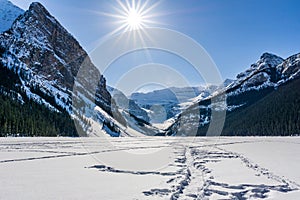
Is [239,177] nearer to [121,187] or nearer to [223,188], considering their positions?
[223,188]

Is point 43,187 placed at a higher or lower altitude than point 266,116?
lower

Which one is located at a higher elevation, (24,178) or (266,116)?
(266,116)

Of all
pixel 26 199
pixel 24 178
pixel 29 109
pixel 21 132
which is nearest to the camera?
pixel 26 199

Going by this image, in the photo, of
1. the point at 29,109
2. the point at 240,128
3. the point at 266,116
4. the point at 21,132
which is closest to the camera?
the point at 21,132

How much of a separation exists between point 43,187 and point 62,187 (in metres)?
0.56

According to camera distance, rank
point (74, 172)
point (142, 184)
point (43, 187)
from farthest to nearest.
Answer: point (74, 172), point (142, 184), point (43, 187)

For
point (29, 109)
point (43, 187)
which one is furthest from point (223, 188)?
point (29, 109)

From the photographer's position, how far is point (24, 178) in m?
10.4

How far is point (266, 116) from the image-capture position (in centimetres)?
14075

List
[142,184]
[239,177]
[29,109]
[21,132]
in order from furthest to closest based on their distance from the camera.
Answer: [29,109] < [21,132] < [239,177] < [142,184]

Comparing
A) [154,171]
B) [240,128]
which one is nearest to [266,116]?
[240,128]

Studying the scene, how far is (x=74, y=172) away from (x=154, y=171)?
341 centimetres

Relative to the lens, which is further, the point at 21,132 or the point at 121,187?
the point at 21,132

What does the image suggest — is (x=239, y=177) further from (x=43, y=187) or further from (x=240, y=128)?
(x=240, y=128)
